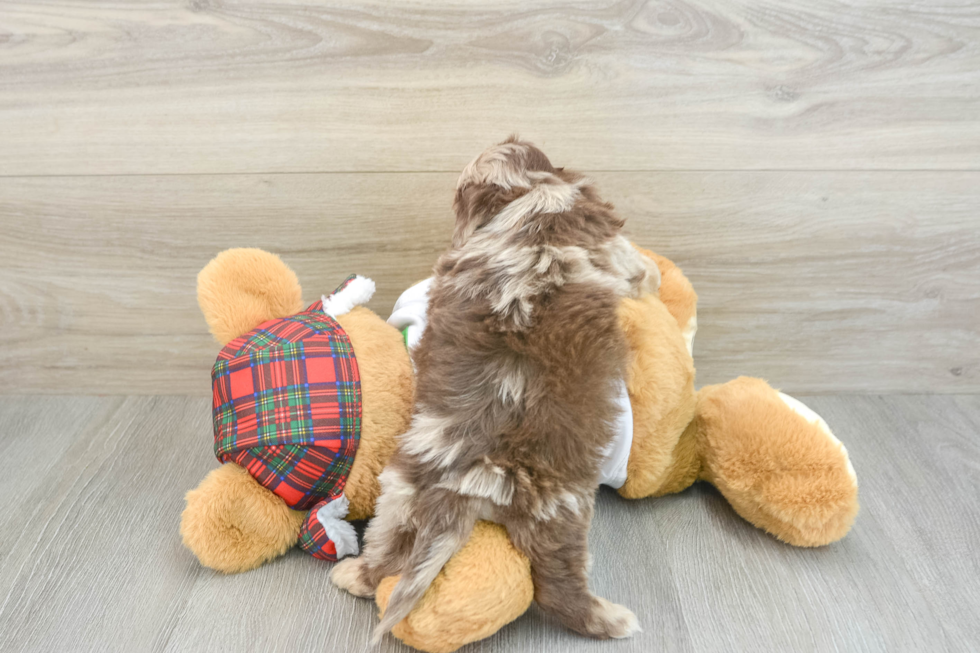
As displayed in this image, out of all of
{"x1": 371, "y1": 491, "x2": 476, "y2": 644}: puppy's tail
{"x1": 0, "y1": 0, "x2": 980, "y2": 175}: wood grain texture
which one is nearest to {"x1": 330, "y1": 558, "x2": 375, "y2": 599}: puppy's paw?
{"x1": 371, "y1": 491, "x2": 476, "y2": 644}: puppy's tail

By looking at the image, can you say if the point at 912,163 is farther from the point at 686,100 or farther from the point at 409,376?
the point at 409,376

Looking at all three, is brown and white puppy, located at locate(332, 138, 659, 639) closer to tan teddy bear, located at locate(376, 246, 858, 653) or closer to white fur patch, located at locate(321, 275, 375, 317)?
tan teddy bear, located at locate(376, 246, 858, 653)

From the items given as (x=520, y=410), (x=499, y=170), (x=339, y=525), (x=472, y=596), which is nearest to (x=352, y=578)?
(x=339, y=525)

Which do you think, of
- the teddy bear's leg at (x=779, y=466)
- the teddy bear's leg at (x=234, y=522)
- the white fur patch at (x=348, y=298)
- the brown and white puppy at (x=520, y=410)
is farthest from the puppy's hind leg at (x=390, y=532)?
the teddy bear's leg at (x=779, y=466)

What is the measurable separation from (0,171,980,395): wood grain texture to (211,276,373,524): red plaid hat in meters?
0.26

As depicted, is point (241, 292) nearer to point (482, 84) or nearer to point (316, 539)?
point (316, 539)

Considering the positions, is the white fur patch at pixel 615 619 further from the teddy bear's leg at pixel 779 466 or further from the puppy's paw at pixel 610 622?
the teddy bear's leg at pixel 779 466

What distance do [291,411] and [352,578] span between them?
0.62 ft

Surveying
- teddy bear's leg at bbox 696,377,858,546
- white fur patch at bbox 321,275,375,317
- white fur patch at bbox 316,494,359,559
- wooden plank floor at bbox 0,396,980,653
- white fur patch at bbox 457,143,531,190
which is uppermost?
white fur patch at bbox 457,143,531,190

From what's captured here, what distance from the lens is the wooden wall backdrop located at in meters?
0.85

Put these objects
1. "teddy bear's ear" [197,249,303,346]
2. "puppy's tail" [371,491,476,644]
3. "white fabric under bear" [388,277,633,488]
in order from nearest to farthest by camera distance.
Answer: "puppy's tail" [371,491,476,644]
"white fabric under bear" [388,277,633,488]
"teddy bear's ear" [197,249,303,346]

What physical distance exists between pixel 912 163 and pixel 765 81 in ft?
0.82

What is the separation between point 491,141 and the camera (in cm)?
89

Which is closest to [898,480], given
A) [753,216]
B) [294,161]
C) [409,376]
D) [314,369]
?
[753,216]
